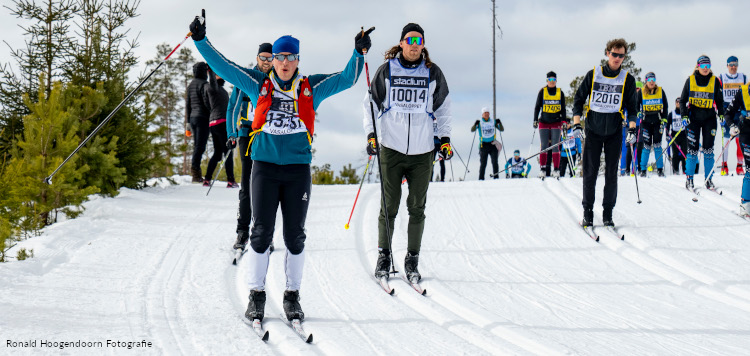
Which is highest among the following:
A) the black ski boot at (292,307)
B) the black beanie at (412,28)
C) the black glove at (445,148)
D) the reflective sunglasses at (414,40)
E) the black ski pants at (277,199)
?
the black beanie at (412,28)

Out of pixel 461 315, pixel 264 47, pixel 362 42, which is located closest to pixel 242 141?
pixel 264 47

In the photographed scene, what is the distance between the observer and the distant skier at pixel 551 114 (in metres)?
11.6

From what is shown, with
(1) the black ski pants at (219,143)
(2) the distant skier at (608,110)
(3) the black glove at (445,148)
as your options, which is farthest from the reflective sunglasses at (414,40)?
(1) the black ski pants at (219,143)

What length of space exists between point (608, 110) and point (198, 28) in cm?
525

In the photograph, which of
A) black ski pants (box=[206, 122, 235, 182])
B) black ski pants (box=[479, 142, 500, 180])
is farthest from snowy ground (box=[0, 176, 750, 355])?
black ski pants (box=[479, 142, 500, 180])

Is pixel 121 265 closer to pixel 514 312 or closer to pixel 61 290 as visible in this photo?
pixel 61 290

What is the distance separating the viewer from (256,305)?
3777mm

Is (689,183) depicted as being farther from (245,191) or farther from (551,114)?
(245,191)

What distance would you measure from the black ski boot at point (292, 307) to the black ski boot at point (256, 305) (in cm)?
18

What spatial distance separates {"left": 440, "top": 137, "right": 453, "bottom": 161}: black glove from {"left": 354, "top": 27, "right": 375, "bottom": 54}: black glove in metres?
1.38

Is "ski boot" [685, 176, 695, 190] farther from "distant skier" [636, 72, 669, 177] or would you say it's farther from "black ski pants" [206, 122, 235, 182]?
"black ski pants" [206, 122, 235, 182]

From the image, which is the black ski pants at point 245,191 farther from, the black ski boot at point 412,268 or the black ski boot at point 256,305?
the black ski boot at point 256,305

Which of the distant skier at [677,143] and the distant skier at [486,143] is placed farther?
the distant skier at [486,143]

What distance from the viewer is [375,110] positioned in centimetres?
511
